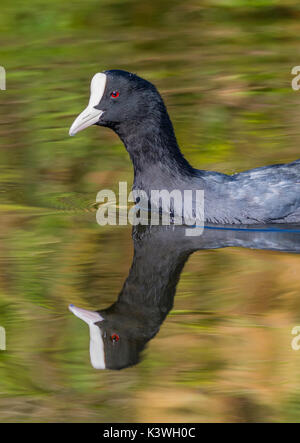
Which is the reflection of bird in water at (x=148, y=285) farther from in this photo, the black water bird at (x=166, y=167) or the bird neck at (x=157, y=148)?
the bird neck at (x=157, y=148)

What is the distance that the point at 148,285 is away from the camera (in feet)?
16.2

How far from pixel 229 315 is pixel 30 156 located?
3.44 metres

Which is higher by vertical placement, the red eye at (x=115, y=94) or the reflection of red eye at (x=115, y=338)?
the red eye at (x=115, y=94)

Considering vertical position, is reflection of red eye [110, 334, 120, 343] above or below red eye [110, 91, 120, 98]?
below

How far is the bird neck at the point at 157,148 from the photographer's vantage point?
19.3ft

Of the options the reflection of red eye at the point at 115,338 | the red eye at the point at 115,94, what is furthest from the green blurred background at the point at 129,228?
the red eye at the point at 115,94

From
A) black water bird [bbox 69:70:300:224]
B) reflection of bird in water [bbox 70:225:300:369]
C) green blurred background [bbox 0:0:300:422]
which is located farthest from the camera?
black water bird [bbox 69:70:300:224]

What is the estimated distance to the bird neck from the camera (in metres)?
5.88

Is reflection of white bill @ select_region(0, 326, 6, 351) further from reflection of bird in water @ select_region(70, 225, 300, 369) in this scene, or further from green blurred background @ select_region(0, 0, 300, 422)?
reflection of bird in water @ select_region(70, 225, 300, 369)

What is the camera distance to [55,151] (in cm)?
755

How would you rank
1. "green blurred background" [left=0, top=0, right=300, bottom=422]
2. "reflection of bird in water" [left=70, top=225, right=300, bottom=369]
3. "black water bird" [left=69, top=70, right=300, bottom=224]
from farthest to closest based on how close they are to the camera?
"black water bird" [left=69, top=70, right=300, bottom=224] < "reflection of bird in water" [left=70, top=225, right=300, bottom=369] < "green blurred background" [left=0, top=0, right=300, bottom=422]

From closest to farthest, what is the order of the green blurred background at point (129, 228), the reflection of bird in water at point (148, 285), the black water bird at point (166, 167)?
the green blurred background at point (129, 228), the reflection of bird in water at point (148, 285), the black water bird at point (166, 167)

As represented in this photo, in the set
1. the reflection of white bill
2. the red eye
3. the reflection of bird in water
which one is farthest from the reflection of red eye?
the red eye

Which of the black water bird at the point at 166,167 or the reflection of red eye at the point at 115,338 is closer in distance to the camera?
the reflection of red eye at the point at 115,338
